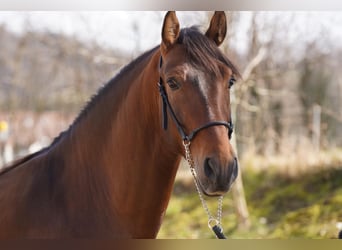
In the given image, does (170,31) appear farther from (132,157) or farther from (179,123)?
(132,157)

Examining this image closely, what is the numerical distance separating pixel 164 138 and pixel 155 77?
33cm

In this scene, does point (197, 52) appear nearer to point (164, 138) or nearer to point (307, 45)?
point (164, 138)

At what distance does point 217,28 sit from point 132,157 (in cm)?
84

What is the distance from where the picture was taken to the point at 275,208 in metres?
9.22

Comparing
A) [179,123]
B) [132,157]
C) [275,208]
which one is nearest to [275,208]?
[275,208]

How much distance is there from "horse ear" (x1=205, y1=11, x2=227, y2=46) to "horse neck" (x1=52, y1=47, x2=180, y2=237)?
0.31 m

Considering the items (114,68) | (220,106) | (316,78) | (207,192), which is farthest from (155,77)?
(316,78)

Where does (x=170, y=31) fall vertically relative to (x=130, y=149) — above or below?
above

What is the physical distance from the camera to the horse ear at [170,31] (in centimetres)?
242

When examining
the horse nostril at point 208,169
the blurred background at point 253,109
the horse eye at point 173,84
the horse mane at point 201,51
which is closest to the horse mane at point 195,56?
the horse mane at point 201,51

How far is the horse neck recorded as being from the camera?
8.28ft

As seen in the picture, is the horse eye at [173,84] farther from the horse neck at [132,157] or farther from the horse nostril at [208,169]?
the horse nostril at [208,169]

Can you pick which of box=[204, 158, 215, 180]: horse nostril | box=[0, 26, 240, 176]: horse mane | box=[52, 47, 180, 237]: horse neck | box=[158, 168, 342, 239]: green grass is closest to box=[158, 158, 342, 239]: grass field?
box=[158, 168, 342, 239]: green grass

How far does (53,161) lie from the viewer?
2.66 metres
